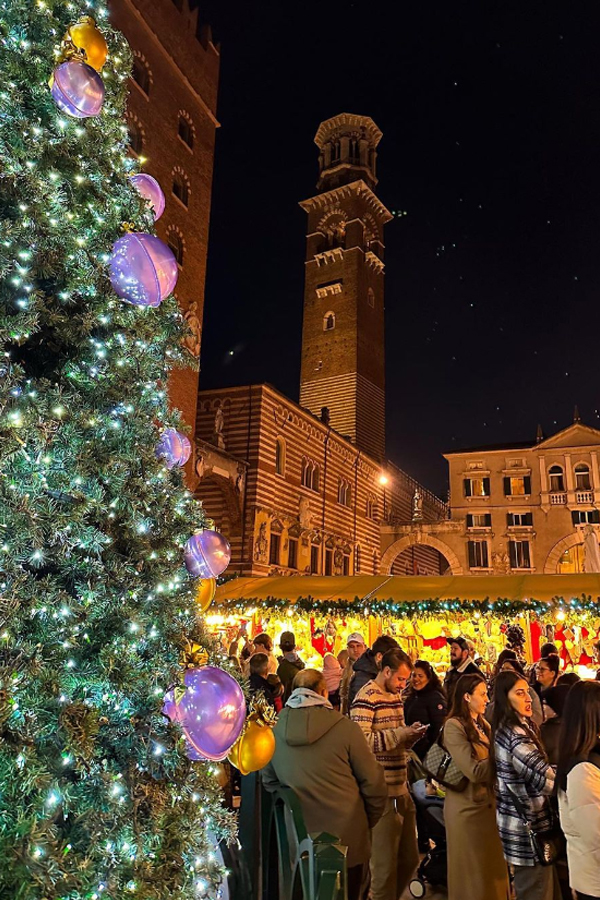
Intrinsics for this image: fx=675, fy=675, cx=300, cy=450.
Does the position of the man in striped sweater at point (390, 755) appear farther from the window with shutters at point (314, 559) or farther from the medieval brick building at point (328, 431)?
the window with shutters at point (314, 559)

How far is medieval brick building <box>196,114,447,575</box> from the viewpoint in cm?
2509

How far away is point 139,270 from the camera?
2641 mm

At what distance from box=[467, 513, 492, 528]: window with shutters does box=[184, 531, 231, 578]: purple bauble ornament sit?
3696 centimetres

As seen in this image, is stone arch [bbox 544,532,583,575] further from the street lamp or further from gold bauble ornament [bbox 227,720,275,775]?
gold bauble ornament [bbox 227,720,275,775]

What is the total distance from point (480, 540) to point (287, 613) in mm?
27579

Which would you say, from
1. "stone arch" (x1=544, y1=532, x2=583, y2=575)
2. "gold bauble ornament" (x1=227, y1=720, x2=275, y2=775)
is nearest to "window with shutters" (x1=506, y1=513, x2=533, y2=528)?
Answer: "stone arch" (x1=544, y1=532, x2=583, y2=575)

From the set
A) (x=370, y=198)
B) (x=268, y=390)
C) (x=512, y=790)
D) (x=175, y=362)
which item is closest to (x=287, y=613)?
(x=512, y=790)

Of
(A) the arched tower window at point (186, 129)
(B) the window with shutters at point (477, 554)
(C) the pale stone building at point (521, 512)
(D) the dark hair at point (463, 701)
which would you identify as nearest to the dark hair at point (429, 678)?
(D) the dark hair at point (463, 701)

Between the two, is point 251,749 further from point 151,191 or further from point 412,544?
point 412,544

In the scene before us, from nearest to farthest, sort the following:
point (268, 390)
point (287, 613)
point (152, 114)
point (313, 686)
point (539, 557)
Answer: point (313, 686) → point (287, 613) → point (152, 114) → point (268, 390) → point (539, 557)

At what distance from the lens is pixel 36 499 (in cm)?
209

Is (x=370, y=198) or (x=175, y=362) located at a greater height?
(x=370, y=198)

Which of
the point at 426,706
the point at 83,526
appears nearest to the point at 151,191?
the point at 83,526

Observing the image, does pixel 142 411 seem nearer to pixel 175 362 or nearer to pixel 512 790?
pixel 175 362
